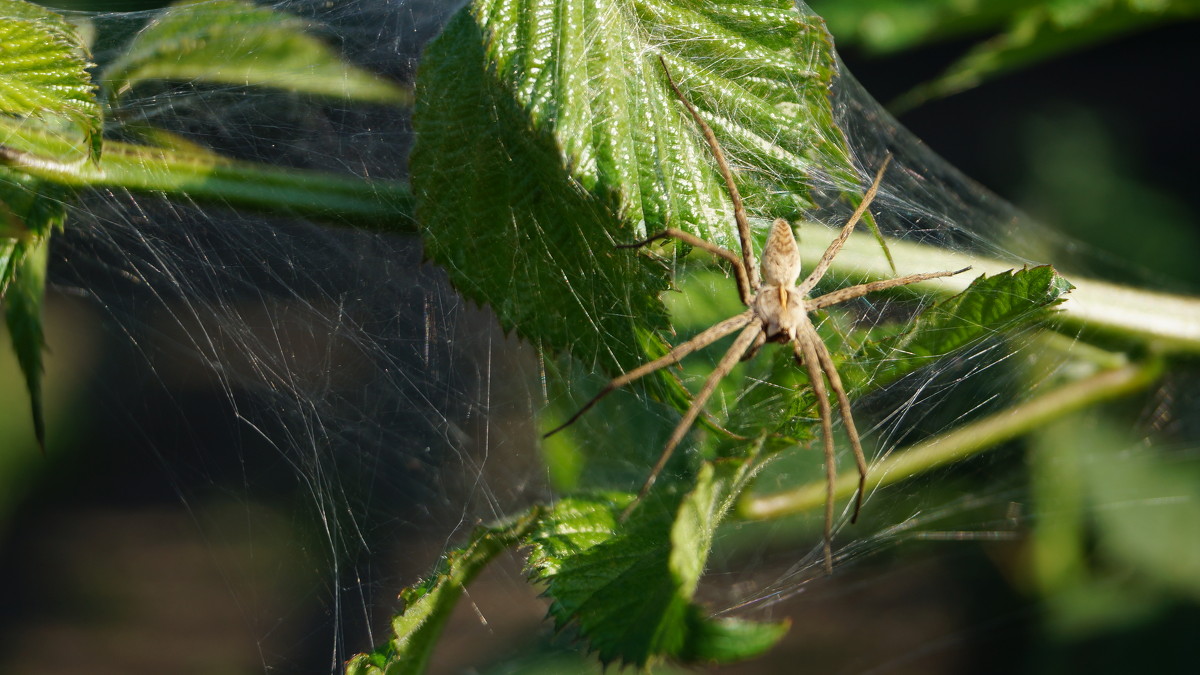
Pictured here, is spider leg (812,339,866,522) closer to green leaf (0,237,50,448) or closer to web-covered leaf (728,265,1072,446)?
web-covered leaf (728,265,1072,446)

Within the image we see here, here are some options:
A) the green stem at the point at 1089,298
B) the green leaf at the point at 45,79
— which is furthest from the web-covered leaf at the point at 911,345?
the green leaf at the point at 45,79

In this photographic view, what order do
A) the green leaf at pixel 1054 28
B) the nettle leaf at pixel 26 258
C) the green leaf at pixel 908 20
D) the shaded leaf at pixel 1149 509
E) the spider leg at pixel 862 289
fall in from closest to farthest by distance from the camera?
the nettle leaf at pixel 26 258 → the spider leg at pixel 862 289 → the green leaf at pixel 1054 28 → the green leaf at pixel 908 20 → the shaded leaf at pixel 1149 509

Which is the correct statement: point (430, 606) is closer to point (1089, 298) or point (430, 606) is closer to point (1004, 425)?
point (1004, 425)

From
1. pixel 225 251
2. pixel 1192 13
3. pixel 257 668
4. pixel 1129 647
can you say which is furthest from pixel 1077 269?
pixel 257 668

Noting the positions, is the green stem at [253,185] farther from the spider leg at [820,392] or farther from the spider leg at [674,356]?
the spider leg at [820,392]

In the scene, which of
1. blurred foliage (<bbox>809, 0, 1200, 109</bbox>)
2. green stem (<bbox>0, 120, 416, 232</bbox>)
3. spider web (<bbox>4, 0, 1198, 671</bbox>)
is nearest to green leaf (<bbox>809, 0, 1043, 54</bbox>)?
blurred foliage (<bbox>809, 0, 1200, 109</bbox>)

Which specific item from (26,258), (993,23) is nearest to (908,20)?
(993,23)
